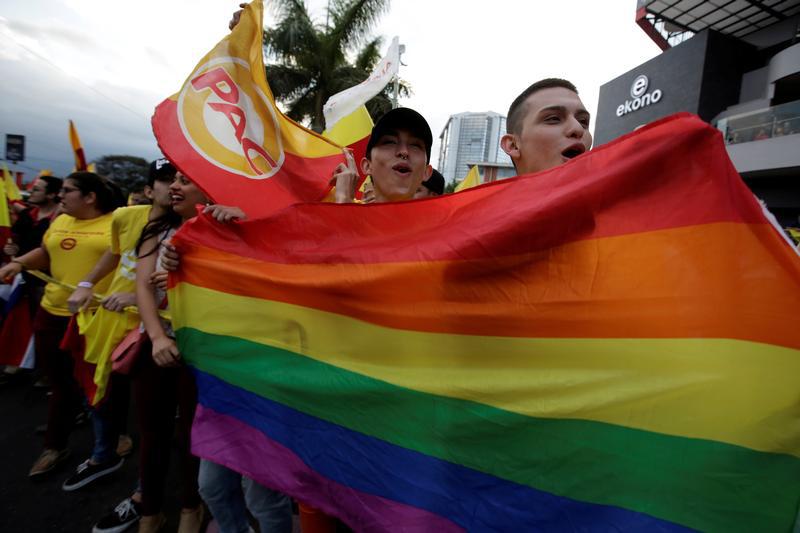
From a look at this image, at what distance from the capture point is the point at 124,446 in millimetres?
3074

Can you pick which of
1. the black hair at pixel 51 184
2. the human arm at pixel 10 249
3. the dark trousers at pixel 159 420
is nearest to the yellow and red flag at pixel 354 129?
the dark trousers at pixel 159 420

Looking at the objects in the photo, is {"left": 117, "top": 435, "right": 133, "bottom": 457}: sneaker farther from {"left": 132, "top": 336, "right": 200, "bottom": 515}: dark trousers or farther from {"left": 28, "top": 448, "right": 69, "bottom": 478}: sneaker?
{"left": 132, "top": 336, "right": 200, "bottom": 515}: dark trousers

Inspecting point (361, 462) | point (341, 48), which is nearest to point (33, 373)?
point (361, 462)

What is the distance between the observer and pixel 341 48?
12.6m

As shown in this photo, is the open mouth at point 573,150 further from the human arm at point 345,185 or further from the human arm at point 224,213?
the human arm at point 224,213

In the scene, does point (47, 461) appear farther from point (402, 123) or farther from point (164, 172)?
point (402, 123)

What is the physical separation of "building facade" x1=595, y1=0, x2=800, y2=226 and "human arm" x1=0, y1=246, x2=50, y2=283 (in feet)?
68.7

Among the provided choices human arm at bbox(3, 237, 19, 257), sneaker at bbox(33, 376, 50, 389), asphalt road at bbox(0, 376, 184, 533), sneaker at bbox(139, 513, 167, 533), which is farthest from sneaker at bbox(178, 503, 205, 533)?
human arm at bbox(3, 237, 19, 257)

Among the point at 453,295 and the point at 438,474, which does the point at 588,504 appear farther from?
the point at 453,295

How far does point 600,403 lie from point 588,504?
0.26 m

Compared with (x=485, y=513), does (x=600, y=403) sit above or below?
above

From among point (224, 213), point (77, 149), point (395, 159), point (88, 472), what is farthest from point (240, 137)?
point (77, 149)

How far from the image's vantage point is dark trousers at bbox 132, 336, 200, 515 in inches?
81.5

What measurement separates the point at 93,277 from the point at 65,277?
461 millimetres
